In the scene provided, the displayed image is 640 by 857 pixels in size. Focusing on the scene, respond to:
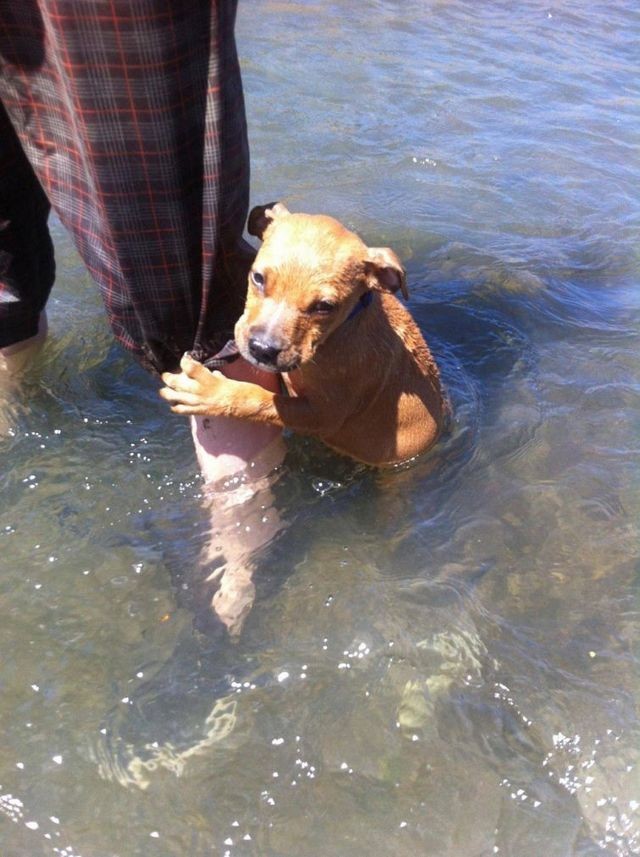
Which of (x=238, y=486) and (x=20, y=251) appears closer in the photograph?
(x=20, y=251)

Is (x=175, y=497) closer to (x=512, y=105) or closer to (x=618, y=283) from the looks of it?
(x=618, y=283)

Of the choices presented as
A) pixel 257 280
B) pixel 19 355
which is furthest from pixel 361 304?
pixel 19 355

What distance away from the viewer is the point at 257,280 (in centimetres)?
347

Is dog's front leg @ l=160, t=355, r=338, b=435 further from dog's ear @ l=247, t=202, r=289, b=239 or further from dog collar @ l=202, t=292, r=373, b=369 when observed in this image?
dog's ear @ l=247, t=202, r=289, b=239

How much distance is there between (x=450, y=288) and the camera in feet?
19.6

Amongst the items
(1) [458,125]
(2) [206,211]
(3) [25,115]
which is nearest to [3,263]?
(3) [25,115]

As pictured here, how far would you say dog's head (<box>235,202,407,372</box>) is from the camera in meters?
3.40

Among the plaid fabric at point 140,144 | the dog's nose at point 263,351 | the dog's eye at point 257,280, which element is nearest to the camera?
the plaid fabric at point 140,144

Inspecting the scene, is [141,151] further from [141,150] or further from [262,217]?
[262,217]

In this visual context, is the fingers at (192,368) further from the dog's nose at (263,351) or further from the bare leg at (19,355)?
the bare leg at (19,355)

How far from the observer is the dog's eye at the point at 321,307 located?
3.54 meters

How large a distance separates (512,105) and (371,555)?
20.7ft

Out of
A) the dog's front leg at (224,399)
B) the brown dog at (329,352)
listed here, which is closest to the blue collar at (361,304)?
the brown dog at (329,352)

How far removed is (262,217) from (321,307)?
57 cm
